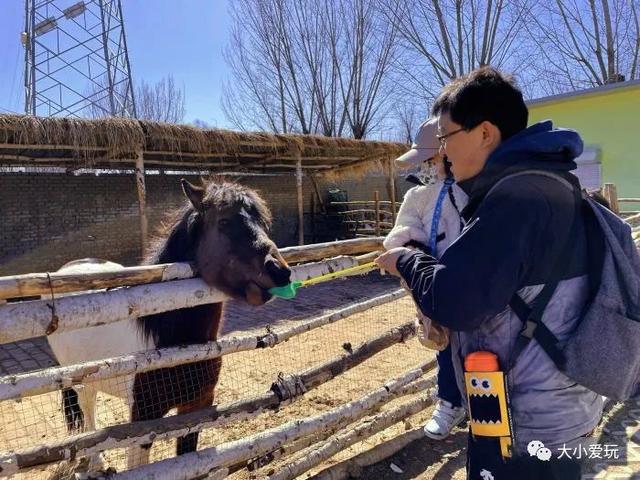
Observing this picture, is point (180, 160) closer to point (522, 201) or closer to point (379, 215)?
point (379, 215)

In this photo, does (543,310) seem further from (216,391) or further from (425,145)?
(216,391)

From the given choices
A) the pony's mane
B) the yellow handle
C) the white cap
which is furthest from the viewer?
the yellow handle

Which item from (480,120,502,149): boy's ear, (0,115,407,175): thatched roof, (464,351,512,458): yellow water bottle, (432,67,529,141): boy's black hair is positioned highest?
(0,115,407,175): thatched roof

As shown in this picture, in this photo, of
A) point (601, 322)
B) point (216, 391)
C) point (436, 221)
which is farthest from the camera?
point (216, 391)

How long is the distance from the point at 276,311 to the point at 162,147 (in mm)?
4332

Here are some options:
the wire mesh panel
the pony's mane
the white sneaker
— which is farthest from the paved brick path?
the white sneaker

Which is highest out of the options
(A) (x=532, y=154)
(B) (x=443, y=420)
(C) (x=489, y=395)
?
(A) (x=532, y=154)

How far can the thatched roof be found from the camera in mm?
7793

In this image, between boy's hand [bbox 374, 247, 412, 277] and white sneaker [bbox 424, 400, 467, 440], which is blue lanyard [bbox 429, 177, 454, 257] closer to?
boy's hand [bbox 374, 247, 412, 277]

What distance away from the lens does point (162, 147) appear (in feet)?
32.0

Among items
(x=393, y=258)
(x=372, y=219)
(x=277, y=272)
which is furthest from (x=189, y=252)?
(x=372, y=219)

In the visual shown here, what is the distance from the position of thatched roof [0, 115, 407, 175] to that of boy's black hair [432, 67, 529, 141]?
26.3 ft

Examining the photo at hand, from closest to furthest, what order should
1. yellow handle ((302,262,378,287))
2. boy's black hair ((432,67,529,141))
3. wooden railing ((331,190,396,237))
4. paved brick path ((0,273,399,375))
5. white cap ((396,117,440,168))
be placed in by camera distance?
boy's black hair ((432,67,529,141)) → white cap ((396,117,440,168)) → yellow handle ((302,262,378,287)) → paved brick path ((0,273,399,375)) → wooden railing ((331,190,396,237))

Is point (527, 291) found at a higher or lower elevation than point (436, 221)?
lower
